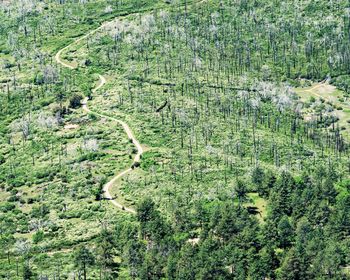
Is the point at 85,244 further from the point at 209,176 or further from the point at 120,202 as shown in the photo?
the point at 209,176

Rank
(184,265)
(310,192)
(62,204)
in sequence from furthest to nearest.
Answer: (62,204), (310,192), (184,265)

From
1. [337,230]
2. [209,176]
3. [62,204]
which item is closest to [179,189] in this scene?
[209,176]

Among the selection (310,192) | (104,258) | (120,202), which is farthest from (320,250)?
(120,202)

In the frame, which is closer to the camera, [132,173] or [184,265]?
[184,265]

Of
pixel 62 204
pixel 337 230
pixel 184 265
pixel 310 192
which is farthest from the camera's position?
pixel 62 204

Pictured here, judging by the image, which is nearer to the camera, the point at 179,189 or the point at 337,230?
the point at 337,230

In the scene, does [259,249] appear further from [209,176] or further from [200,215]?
[209,176]

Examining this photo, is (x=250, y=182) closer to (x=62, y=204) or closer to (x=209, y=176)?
(x=209, y=176)

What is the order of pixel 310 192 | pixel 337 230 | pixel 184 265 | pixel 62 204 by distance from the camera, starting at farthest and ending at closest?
pixel 62 204
pixel 310 192
pixel 337 230
pixel 184 265

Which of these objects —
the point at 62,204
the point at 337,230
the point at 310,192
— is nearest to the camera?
the point at 337,230
